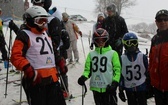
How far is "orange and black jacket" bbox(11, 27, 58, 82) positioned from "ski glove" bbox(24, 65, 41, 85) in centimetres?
6

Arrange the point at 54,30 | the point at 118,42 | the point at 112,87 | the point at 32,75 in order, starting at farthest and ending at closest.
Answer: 1. the point at 118,42
2. the point at 54,30
3. the point at 112,87
4. the point at 32,75

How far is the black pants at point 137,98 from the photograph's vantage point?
521cm

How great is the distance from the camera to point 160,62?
4316 mm

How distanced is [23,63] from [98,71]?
1571mm

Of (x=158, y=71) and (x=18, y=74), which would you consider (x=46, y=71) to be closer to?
(x=158, y=71)

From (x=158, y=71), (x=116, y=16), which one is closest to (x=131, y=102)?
(x=158, y=71)

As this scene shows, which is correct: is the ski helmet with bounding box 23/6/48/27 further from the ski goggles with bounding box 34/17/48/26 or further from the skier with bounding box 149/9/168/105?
the skier with bounding box 149/9/168/105

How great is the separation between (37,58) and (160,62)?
1830 mm

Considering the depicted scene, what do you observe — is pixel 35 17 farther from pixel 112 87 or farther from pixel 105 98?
pixel 105 98

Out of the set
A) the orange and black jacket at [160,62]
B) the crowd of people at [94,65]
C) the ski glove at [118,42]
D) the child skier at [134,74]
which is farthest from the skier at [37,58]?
the ski glove at [118,42]

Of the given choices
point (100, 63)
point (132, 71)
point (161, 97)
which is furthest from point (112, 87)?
point (161, 97)

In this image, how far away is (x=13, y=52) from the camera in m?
4.08

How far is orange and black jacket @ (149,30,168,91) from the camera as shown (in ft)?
14.1

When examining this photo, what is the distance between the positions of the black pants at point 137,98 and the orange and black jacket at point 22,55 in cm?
163
